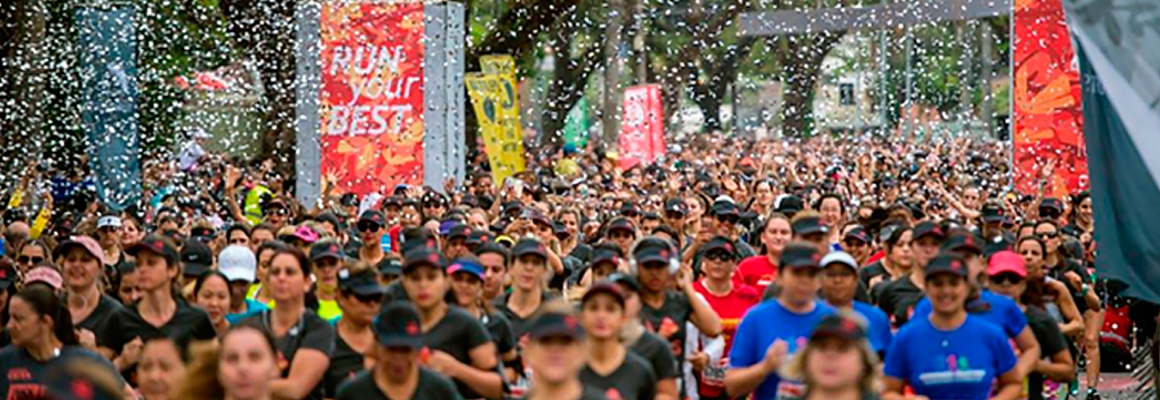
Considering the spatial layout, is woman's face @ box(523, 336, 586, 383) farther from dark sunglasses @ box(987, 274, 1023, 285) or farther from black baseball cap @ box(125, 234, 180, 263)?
dark sunglasses @ box(987, 274, 1023, 285)

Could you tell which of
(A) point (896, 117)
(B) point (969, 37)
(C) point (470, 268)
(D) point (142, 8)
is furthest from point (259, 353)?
(A) point (896, 117)

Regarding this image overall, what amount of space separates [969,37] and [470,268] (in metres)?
45.9

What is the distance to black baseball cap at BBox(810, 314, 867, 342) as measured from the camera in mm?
7910

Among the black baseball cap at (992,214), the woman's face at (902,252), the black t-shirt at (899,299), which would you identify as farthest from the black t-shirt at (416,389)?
the black baseball cap at (992,214)

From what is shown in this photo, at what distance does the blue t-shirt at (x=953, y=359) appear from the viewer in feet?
33.6

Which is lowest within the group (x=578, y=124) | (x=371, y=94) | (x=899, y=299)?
(x=578, y=124)

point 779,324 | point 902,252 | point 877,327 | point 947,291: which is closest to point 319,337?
point 779,324

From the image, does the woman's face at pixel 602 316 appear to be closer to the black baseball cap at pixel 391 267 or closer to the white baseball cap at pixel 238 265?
the black baseball cap at pixel 391 267

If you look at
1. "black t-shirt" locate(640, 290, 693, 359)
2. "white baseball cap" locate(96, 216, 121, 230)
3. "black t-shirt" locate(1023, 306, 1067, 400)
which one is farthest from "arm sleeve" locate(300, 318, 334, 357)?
"white baseball cap" locate(96, 216, 121, 230)

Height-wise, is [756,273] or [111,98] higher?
[111,98]

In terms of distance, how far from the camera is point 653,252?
11484mm

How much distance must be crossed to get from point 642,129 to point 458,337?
74.5 feet

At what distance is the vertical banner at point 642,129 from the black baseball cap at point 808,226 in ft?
65.4

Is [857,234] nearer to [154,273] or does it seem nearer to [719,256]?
[719,256]
